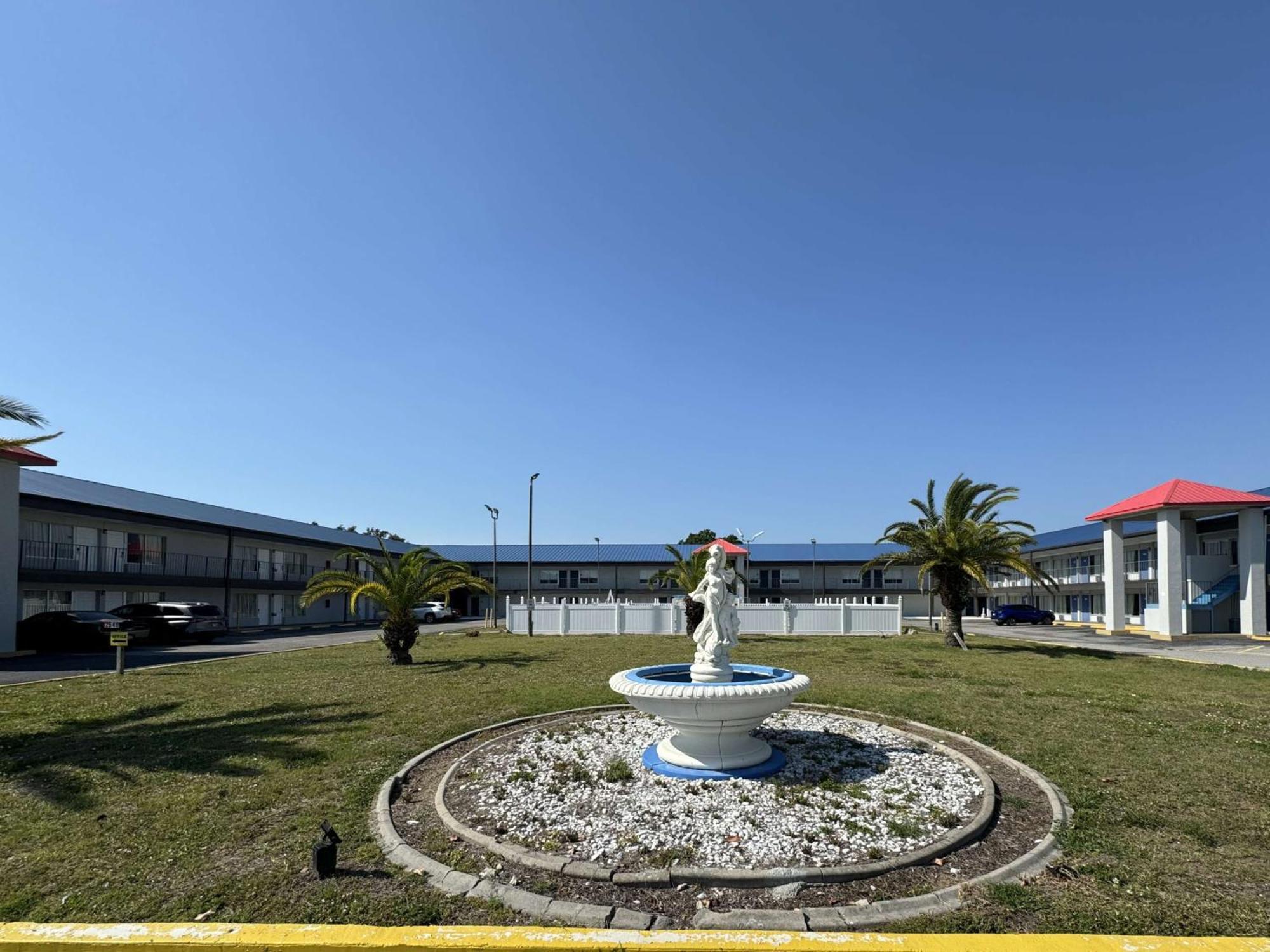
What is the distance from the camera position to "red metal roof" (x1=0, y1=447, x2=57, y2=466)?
21.5m

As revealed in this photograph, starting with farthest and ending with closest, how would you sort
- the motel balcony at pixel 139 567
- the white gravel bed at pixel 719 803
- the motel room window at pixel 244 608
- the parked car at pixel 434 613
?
the parked car at pixel 434 613 → the motel room window at pixel 244 608 → the motel balcony at pixel 139 567 → the white gravel bed at pixel 719 803

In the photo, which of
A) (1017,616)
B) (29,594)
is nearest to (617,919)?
(29,594)

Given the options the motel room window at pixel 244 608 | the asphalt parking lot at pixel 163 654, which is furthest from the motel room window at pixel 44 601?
the motel room window at pixel 244 608

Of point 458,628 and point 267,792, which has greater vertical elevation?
point 267,792

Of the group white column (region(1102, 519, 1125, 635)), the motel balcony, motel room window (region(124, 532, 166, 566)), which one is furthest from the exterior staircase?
motel room window (region(124, 532, 166, 566))

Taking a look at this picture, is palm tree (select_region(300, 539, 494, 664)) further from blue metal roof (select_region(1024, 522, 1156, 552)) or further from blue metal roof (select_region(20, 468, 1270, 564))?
blue metal roof (select_region(1024, 522, 1156, 552))

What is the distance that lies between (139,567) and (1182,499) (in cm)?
4759

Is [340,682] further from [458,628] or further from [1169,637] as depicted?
[1169,637]

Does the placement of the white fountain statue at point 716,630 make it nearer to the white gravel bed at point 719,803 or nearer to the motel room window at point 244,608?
the white gravel bed at point 719,803

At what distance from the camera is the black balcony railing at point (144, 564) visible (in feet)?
90.9

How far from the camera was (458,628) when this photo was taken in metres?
37.7

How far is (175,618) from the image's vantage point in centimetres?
2800

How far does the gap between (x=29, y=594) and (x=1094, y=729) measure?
35272mm

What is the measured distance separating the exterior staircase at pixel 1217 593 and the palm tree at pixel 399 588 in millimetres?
32814
